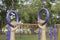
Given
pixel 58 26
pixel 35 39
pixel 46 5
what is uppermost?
pixel 46 5

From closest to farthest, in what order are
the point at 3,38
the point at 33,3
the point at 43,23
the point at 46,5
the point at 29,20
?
the point at 43,23
the point at 3,38
the point at 46,5
the point at 33,3
the point at 29,20

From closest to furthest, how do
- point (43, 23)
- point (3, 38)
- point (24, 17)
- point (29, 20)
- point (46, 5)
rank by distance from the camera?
point (43, 23) < point (3, 38) < point (46, 5) < point (24, 17) < point (29, 20)

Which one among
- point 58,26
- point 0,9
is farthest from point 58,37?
point 0,9

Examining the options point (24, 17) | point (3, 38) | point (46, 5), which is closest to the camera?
point (3, 38)

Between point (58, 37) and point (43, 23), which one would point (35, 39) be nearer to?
point (58, 37)

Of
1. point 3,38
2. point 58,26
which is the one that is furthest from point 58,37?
point 3,38

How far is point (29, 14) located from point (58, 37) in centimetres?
1250

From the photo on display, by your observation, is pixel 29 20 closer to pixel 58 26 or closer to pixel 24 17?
pixel 24 17

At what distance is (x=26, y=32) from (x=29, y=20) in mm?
7828

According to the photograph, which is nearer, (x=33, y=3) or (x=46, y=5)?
(x=46, y=5)

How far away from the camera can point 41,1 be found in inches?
727

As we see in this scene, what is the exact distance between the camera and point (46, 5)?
18.3m

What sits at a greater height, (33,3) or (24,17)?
(33,3)

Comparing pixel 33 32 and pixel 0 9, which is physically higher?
pixel 0 9
